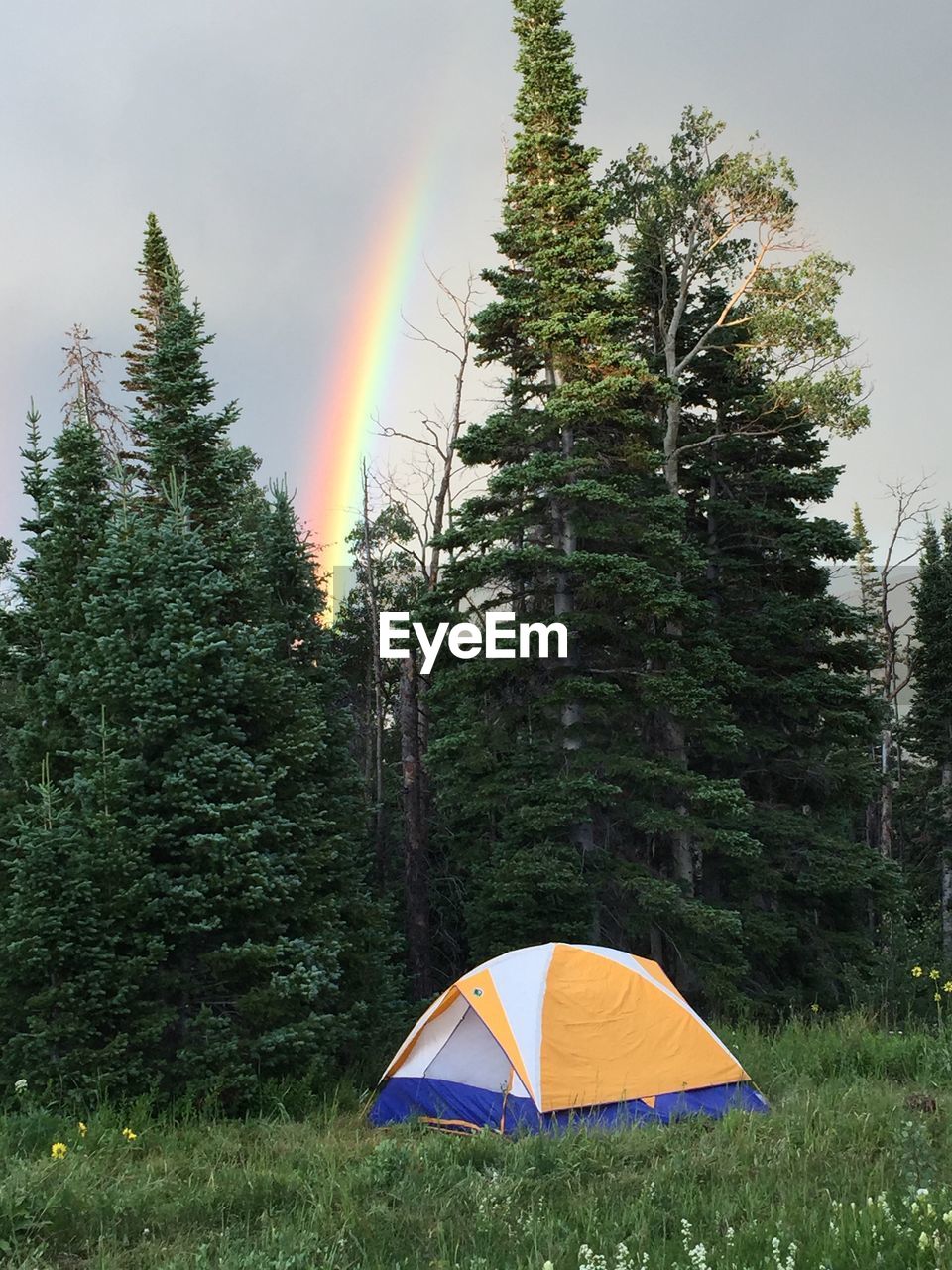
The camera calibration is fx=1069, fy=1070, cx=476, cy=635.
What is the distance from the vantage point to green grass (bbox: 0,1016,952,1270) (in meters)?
4.62

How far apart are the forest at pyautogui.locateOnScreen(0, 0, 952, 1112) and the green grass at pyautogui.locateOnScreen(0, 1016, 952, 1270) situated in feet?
7.20

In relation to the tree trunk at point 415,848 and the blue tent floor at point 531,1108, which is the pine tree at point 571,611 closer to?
the tree trunk at point 415,848

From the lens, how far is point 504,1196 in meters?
5.70

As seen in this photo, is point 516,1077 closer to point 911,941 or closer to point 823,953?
point 911,941

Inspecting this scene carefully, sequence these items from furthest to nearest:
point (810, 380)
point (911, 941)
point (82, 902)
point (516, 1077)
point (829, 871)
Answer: point (810, 380) → point (829, 871) → point (911, 941) → point (82, 902) → point (516, 1077)

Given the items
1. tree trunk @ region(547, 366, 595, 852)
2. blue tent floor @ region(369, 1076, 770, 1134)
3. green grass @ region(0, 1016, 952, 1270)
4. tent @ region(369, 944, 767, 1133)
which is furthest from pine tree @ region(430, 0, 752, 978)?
green grass @ region(0, 1016, 952, 1270)

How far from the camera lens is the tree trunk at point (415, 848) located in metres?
20.2

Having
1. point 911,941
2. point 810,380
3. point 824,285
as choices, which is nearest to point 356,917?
point 911,941

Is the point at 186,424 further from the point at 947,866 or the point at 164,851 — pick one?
the point at 947,866

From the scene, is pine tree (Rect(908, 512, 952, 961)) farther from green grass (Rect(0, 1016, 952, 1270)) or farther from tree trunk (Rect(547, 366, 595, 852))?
green grass (Rect(0, 1016, 952, 1270))

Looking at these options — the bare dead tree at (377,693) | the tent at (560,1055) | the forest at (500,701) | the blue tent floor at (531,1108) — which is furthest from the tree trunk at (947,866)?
the blue tent floor at (531,1108)

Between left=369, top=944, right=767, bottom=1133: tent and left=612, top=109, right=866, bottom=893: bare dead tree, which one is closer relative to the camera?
left=369, top=944, right=767, bottom=1133: tent

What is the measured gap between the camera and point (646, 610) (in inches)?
675

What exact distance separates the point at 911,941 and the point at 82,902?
12.9 metres
